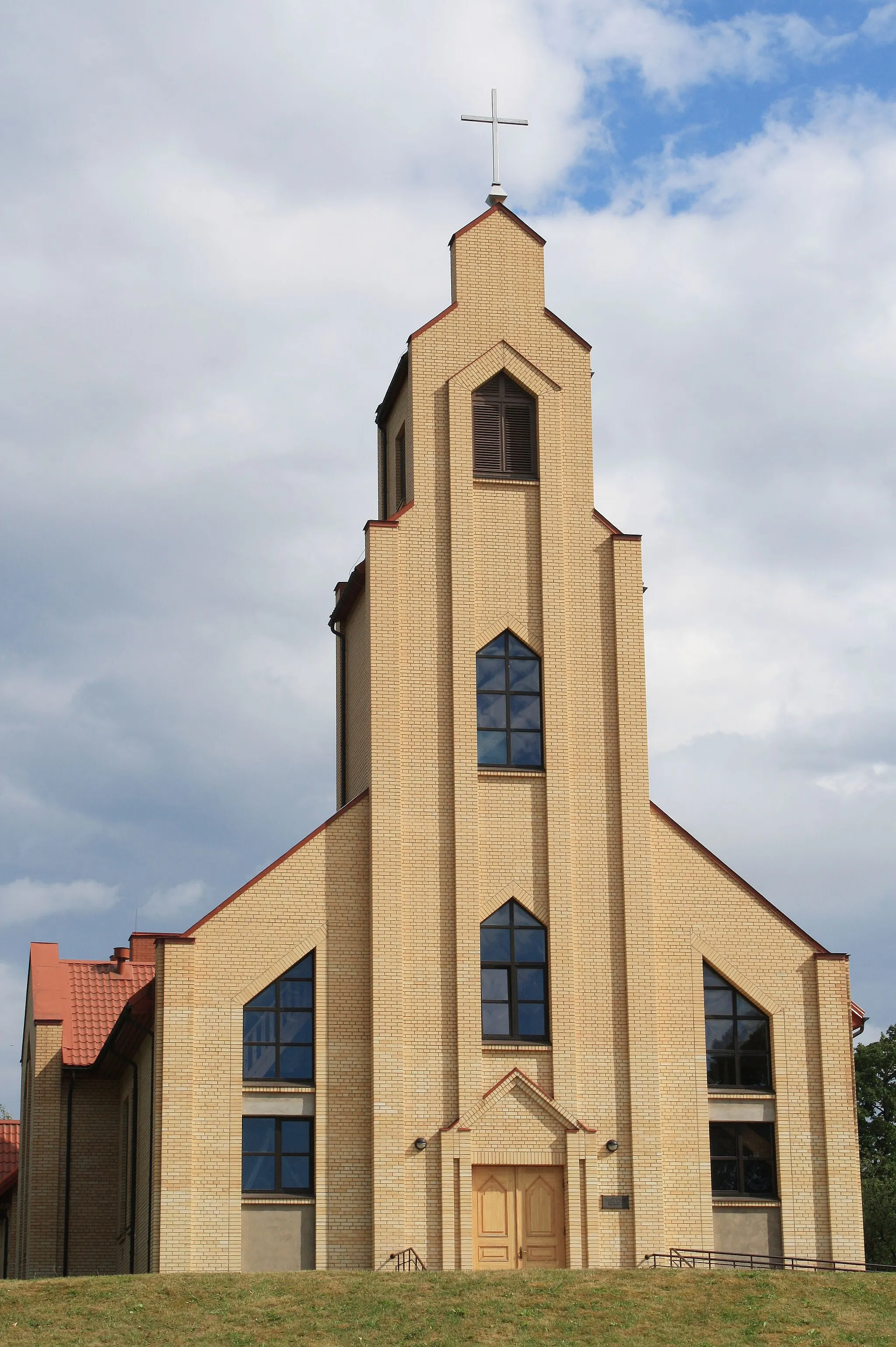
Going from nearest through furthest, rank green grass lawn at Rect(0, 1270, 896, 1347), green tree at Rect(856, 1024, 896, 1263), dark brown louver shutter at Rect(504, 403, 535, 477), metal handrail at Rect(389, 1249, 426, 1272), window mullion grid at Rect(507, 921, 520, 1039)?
green grass lawn at Rect(0, 1270, 896, 1347) → metal handrail at Rect(389, 1249, 426, 1272) → window mullion grid at Rect(507, 921, 520, 1039) → dark brown louver shutter at Rect(504, 403, 535, 477) → green tree at Rect(856, 1024, 896, 1263)

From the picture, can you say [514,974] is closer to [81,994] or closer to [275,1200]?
[275,1200]

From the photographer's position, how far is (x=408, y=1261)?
26.5 meters

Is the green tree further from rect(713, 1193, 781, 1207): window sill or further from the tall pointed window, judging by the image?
the tall pointed window

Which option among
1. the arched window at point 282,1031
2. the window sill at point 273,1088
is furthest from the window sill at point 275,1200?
the arched window at point 282,1031

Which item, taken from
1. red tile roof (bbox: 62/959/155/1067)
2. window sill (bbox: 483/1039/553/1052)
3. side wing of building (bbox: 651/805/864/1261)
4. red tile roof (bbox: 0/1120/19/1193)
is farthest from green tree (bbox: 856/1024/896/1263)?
window sill (bbox: 483/1039/553/1052)

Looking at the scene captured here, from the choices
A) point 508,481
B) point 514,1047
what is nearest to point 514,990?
point 514,1047

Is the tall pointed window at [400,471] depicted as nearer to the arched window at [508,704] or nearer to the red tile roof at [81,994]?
the arched window at [508,704]

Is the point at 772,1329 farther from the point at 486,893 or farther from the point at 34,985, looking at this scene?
the point at 34,985

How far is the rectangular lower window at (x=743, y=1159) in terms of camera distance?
2797cm

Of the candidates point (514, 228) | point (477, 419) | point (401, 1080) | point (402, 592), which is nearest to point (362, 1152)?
point (401, 1080)

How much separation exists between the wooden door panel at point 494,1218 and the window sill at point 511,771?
20.1 feet

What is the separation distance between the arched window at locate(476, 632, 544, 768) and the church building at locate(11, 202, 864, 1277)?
5 centimetres

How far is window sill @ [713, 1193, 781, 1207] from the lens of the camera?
90.8ft

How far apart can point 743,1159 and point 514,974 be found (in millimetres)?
4587
